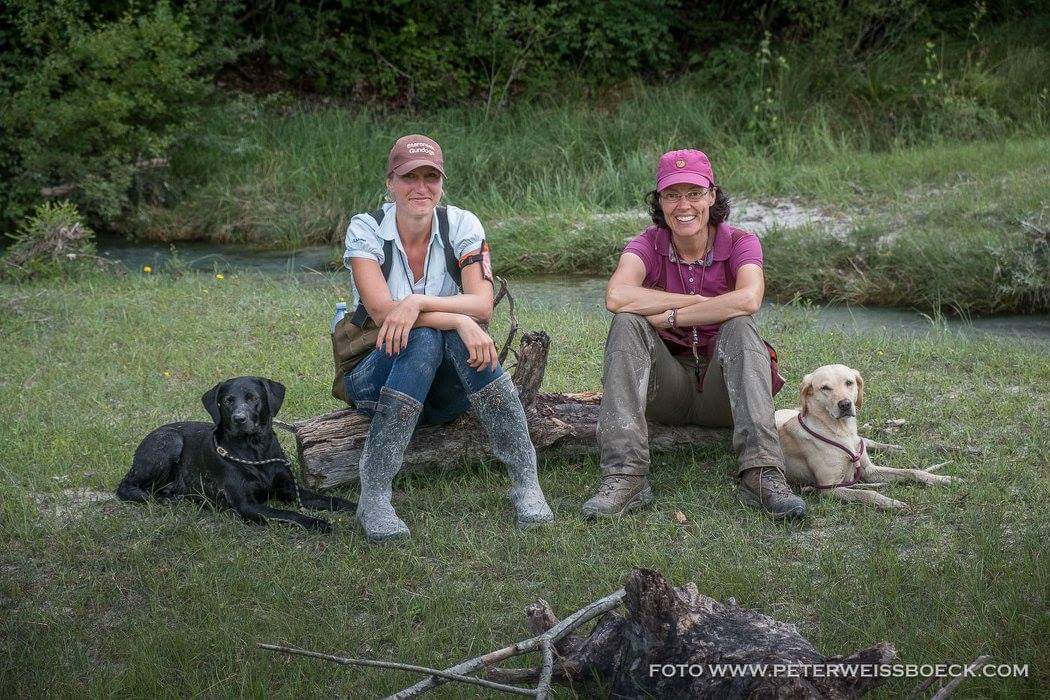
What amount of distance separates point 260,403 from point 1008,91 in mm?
10909

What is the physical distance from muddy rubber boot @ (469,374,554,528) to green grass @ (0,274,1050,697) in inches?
5.8

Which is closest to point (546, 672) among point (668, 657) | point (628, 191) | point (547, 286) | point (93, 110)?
point (668, 657)

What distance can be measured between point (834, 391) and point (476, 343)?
1.44 metres

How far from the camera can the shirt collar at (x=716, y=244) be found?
472 centimetres

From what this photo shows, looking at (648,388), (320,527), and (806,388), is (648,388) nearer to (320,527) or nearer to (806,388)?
(806,388)

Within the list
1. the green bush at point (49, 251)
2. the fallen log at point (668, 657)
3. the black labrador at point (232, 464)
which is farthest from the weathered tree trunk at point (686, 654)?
the green bush at point (49, 251)

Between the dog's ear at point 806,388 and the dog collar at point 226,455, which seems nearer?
the dog collar at point 226,455

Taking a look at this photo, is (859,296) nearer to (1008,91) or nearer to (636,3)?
(1008,91)

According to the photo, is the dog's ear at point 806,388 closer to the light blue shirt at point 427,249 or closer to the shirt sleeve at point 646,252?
the shirt sleeve at point 646,252

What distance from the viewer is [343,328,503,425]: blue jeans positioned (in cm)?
432

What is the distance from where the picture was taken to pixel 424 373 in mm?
4332

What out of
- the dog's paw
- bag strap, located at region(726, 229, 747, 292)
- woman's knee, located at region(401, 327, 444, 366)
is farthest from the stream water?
the dog's paw

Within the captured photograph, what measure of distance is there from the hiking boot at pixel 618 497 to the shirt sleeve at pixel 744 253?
3.18 feet

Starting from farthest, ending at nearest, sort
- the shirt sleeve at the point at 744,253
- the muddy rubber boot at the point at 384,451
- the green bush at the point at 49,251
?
the green bush at the point at 49,251, the shirt sleeve at the point at 744,253, the muddy rubber boot at the point at 384,451
